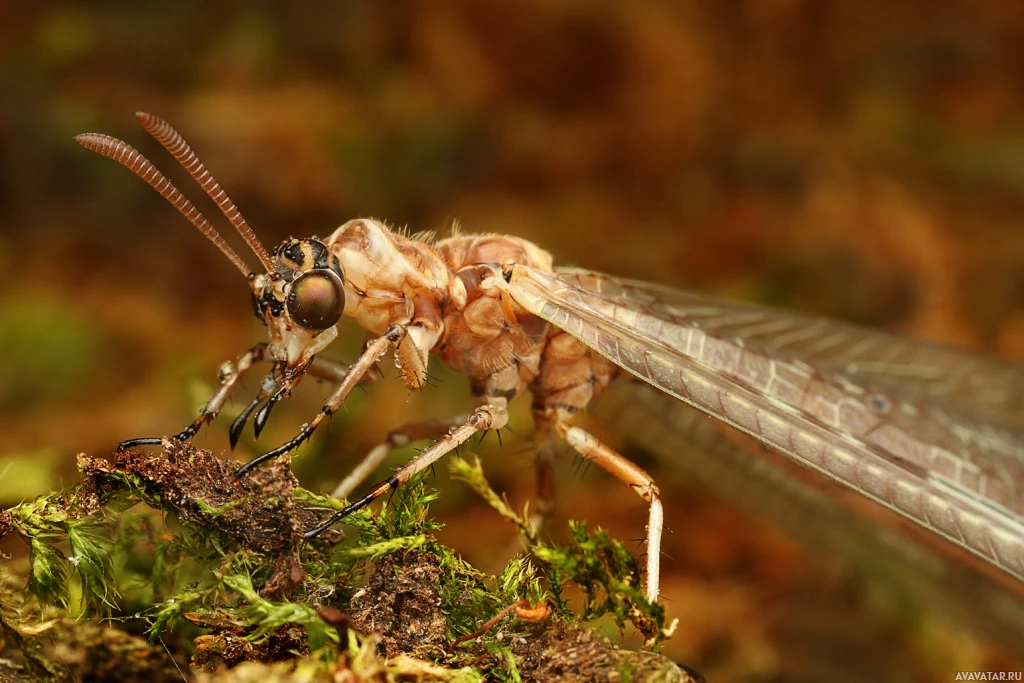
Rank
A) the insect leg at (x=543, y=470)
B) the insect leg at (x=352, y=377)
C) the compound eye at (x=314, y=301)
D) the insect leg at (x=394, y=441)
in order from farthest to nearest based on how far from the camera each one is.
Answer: the insect leg at (x=543, y=470) → the insect leg at (x=394, y=441) → the compound eye at (x=314, y=301) → the insect leg at (x=352, y=377)

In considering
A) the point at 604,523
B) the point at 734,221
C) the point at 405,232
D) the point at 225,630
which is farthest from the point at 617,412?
the point at 734,221

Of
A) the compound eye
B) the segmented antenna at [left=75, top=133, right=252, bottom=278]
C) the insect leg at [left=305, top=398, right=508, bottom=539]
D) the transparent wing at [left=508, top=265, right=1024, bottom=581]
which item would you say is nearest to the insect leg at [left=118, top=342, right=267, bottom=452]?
the compound eye

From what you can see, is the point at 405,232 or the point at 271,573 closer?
the point at 271,573

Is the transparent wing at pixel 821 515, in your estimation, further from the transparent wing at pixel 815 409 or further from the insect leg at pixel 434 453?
the insect leg at pixel 434 453

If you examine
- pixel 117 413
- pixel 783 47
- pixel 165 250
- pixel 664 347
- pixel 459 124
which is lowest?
pixel 117 413

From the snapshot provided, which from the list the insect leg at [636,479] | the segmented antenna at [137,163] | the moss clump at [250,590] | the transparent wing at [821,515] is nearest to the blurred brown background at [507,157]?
the transparent wing at [821,515]

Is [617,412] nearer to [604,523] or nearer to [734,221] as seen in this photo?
[604,523]
